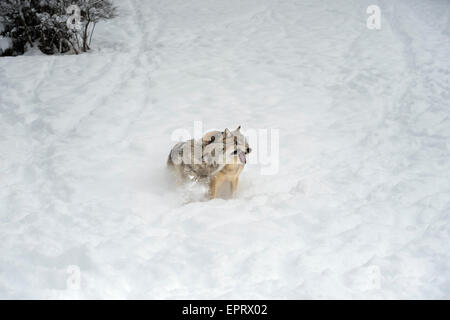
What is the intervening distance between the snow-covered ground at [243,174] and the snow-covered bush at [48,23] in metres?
0.78

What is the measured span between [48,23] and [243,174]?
805 cm

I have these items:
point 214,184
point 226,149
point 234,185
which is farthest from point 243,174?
point 226,149

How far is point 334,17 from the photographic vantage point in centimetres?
1352

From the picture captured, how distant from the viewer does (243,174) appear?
5.54m

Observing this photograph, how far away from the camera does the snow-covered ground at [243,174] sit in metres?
3.61

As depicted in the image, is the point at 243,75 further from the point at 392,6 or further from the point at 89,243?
the point at 392,6

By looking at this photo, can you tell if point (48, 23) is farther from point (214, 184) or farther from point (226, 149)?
point (226, 149)

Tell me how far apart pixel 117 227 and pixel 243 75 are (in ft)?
20.3

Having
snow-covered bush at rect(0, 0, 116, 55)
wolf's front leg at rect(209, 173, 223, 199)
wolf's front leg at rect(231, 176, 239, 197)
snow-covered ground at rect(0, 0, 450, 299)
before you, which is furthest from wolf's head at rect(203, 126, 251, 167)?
snow-covered bush at rect(0, 0, 116, 55)

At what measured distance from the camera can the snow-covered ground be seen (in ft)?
11.9

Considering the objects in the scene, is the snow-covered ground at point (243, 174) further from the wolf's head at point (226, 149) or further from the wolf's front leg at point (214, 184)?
the wolf's head at point (226, 149)

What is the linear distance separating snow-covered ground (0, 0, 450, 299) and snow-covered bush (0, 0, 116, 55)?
78 centimetres

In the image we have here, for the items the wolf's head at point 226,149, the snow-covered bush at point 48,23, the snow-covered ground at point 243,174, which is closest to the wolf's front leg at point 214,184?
the snow-covered ground at point 243,174

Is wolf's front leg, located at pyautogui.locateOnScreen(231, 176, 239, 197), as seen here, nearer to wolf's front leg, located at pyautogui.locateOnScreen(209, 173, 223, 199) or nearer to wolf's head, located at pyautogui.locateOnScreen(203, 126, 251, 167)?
wolf's front leg, located at pyautogui.locateOnScreen(209, 173, 223, 199)
